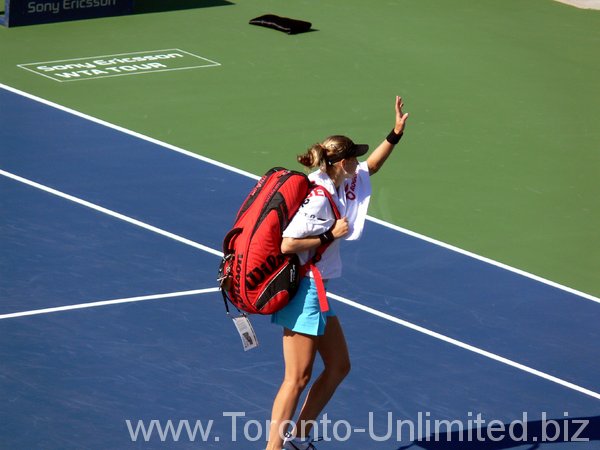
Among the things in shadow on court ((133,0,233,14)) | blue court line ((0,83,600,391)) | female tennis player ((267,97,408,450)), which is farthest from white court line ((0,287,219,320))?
shadow on court ((133,0,233,14))

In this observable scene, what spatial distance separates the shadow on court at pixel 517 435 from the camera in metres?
10.2

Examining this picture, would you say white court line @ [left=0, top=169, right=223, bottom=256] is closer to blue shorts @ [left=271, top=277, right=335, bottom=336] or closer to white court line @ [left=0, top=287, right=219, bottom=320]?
white court line @ [left=0, top=287, right=219, bottom=320]

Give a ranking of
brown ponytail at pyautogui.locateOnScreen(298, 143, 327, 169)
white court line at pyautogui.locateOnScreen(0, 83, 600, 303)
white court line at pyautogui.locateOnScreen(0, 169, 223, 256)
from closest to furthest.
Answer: brown ponytail at pyautogui.locateOnScreen(298, 143, 327, 169) < white court line at pyautogui.locateOnScreen(0, 83, 600, 303) < white court line at pyautogui.locateOnScreen(0, 169, 223, 256)

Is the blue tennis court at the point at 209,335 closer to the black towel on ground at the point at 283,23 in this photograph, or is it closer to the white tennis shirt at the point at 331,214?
the white tennis shirt at the point at 331,214

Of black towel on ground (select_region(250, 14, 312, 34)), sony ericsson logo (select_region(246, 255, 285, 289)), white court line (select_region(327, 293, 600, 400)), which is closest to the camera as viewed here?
sony ericsson logo (select_region(246, 255, 285, 289))

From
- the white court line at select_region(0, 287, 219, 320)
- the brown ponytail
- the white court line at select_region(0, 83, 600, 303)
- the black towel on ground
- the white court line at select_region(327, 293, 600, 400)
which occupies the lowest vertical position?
the white court line at select_region(0, 287, 219, 320)

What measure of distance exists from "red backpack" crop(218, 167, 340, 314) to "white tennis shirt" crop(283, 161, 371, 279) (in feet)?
0.25

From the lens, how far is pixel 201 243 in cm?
1374

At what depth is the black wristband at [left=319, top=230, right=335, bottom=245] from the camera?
912 cm

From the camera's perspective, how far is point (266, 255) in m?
8.98

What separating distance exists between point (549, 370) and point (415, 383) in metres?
1.27

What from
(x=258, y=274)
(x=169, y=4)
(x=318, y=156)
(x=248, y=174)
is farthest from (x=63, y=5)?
(x=258, y=274)

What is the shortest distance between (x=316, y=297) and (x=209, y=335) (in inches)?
107

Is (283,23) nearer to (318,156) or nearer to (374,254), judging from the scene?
(374,254)
